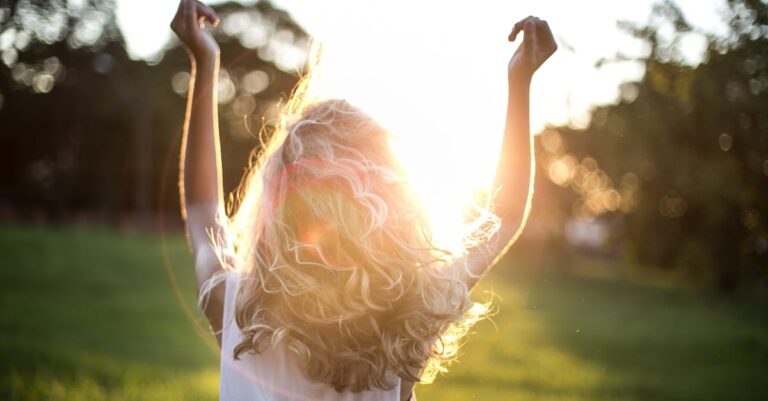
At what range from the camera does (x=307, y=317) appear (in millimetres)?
1659

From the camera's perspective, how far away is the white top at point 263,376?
1.67 meters

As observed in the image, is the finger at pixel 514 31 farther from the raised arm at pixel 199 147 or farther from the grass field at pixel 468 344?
the grass field at pixel 468 344

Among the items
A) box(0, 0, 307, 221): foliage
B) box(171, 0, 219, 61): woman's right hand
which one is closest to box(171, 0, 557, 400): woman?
box(171, 0, 219, 61): woman's right hand

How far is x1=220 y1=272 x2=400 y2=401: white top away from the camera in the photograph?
5.49 ft

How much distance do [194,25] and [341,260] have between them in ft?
2.30

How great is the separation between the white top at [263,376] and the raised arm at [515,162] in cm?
42

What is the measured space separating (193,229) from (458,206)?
69 centimetres

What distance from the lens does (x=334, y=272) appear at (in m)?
1.69

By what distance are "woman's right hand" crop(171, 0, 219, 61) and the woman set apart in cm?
31

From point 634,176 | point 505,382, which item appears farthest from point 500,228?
point 634,176

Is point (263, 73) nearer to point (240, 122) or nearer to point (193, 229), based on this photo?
point (240, 122)

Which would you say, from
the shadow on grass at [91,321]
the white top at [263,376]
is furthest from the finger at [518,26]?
the shadow on grass at [91,321]

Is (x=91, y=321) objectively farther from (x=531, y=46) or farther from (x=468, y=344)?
(x=531, y=46)

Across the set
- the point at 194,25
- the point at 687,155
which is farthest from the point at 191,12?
the point at 687,155
